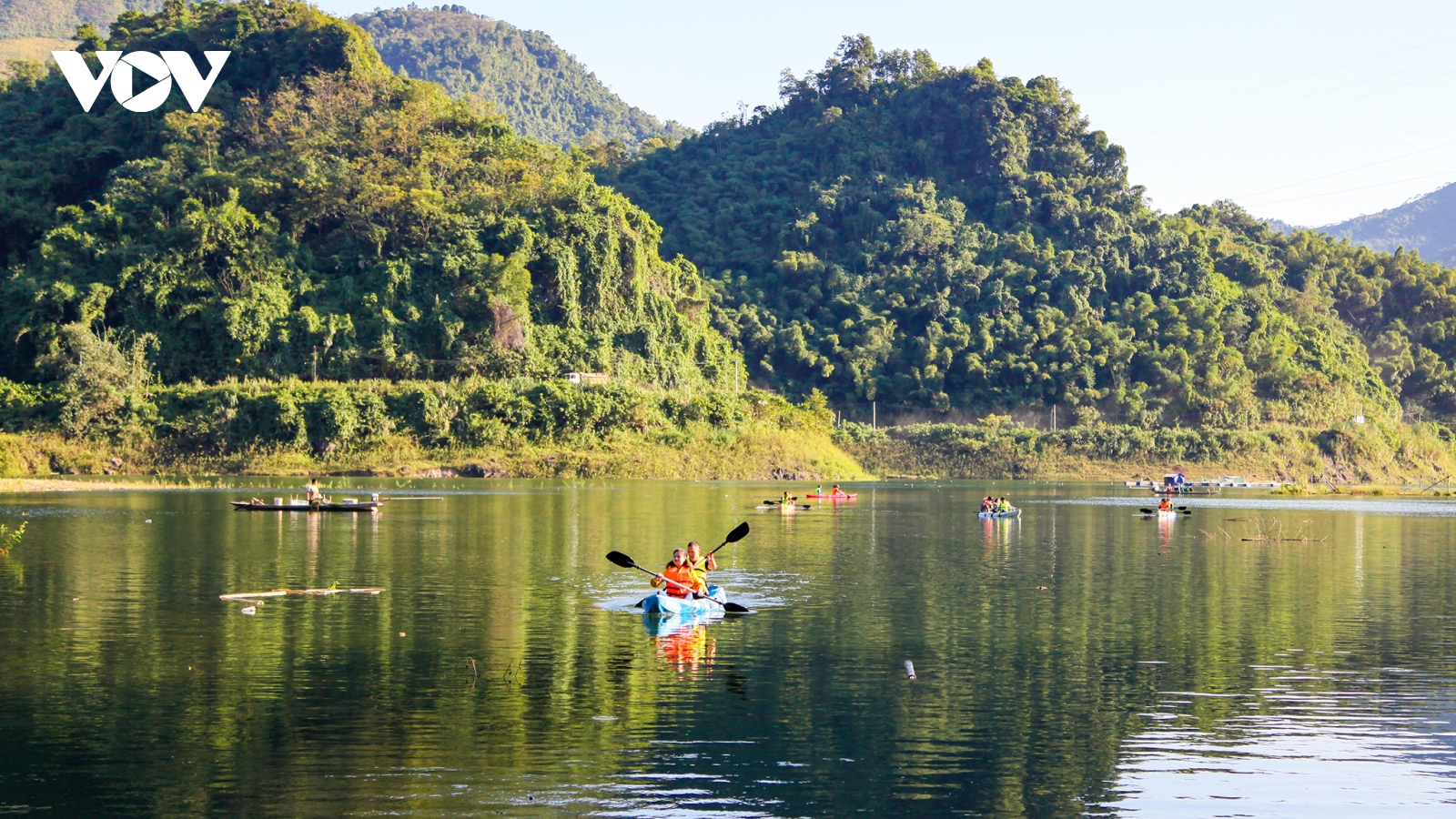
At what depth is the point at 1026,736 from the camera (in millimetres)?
14898

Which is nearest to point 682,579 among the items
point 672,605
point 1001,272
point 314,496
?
point 672,605

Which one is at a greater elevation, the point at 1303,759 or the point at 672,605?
the point at 672,605

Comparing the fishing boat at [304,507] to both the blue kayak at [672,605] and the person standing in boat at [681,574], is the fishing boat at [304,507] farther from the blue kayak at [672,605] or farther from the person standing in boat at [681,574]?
the blue kayak at [672,605]

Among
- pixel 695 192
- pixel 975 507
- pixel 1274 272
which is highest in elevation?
pixel 695 192

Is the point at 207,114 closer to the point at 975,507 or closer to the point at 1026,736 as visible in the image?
the point at 975,507

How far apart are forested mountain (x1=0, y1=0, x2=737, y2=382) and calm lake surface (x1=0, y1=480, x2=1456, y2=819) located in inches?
2141

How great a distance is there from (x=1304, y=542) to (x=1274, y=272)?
101331 mm

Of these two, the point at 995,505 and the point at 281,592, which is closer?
the point at 281,592

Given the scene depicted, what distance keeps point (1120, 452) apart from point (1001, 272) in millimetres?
21611

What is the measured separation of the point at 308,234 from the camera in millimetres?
96938

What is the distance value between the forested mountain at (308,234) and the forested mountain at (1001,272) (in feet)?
55.4

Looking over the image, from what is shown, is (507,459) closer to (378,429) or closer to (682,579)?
(378,429)

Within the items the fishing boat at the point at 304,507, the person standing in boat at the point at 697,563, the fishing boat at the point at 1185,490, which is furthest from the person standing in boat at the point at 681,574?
the fishing boat at the point at 1185,490

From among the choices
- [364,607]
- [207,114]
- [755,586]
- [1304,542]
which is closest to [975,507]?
[1304,542]
